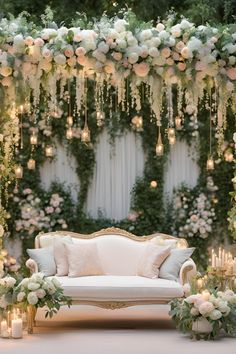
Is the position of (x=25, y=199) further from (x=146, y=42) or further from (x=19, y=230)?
(x=146, y=42)

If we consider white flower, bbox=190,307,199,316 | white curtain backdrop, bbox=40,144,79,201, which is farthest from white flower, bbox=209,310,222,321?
white curtain backdrop, bbox=40,144,79,201

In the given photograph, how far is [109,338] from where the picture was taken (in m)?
6.50

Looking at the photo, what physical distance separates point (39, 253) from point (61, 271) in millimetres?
365

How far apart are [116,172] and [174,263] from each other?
95.8 inches

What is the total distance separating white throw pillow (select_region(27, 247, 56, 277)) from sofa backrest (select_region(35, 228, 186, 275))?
18 cm

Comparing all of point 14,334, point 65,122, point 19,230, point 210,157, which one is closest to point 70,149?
point 65,122

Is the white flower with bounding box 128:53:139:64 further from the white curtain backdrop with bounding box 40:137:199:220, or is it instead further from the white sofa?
the white curtain backdrop with bounding box 40:137:199:220

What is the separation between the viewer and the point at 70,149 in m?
9.92

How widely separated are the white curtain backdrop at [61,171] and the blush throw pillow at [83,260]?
207cm

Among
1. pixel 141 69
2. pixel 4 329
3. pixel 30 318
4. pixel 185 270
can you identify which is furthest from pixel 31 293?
pixel 141 69

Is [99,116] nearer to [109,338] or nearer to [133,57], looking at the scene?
[133,57]

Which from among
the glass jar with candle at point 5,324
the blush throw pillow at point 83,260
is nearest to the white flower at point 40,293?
the glass jar with candle at point 5,324

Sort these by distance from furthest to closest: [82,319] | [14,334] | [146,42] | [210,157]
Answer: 1. [210,157]
2. [82,319]
3. [14,334]
4. [146,42]

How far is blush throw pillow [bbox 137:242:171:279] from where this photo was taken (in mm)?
7734
